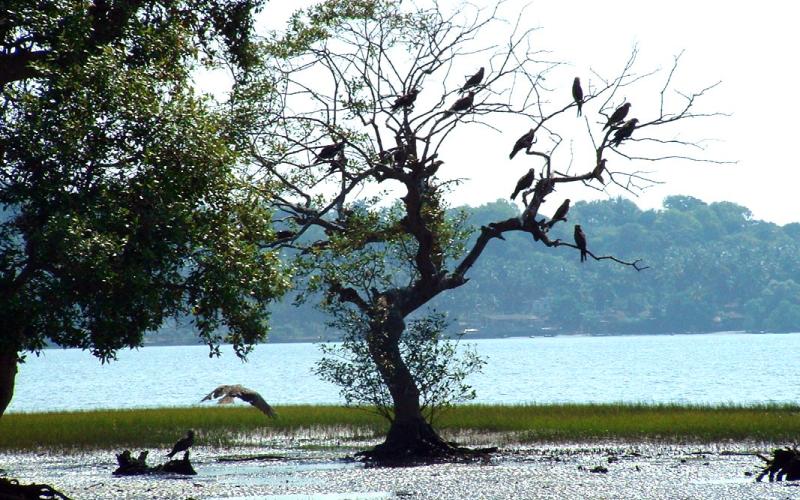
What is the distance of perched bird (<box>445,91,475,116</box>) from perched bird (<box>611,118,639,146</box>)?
119 inches

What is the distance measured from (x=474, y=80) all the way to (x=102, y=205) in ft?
36.5

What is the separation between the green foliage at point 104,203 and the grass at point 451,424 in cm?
1380

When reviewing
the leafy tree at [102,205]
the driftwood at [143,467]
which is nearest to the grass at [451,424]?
the driftwood at [143,467]

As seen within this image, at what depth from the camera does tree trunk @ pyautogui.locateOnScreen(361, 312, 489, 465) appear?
23.6 meters

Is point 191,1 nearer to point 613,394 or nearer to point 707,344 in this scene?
point 613,394

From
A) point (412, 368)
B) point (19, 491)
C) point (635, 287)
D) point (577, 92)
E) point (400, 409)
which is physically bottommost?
point (19, 491)

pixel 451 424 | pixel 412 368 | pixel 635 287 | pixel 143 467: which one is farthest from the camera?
pixel 635 287

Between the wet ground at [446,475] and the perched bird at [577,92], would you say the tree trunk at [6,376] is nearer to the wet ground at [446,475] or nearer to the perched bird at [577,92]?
the wet ground at [446,475]

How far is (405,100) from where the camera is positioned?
75.2ft

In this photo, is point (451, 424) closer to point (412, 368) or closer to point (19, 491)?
point (412, 368)

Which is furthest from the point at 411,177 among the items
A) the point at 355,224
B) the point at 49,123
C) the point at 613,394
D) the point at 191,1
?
the point at 613,394

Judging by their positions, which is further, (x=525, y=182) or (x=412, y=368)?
(x=412, y=368)

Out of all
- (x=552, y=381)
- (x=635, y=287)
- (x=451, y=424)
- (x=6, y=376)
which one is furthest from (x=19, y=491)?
(x=635, y=287)

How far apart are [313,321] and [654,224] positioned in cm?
5603
